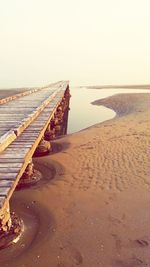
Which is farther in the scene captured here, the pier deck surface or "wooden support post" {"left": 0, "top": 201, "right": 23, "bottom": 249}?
"wooden support post" {"left": 0, "top": 201, "right": 23, "bottom": 249}

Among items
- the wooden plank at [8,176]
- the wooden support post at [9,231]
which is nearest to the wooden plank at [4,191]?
the wooden plank at [8,176]

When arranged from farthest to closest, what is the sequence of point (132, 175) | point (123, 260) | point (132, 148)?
point (132, 148) < point (132, 175) < point (123, 260)

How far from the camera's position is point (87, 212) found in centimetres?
702

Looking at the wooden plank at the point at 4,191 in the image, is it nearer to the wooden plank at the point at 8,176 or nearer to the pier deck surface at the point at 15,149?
the pier deck surface at the point at 15,149

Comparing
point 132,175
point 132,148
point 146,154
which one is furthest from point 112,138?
point 132,175

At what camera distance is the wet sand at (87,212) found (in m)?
5.42

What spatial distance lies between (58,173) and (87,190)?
1689mm

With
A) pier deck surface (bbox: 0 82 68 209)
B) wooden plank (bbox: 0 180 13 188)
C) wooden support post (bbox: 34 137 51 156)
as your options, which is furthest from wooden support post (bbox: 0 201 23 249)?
wooden support post (bbox: 34 137 51 156)

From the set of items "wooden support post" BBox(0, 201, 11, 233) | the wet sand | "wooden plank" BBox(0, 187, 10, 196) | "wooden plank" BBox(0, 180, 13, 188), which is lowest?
the wet sand

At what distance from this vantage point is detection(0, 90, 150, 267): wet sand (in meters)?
5.42

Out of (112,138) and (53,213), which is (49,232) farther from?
(112,138)

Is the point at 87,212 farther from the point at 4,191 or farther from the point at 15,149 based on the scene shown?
the point at 4,191

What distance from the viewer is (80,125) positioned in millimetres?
22828

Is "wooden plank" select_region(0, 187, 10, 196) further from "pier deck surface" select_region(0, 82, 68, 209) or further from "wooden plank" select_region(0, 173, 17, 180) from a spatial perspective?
"wooden plank" select_region(0, 173, 17, 180)
